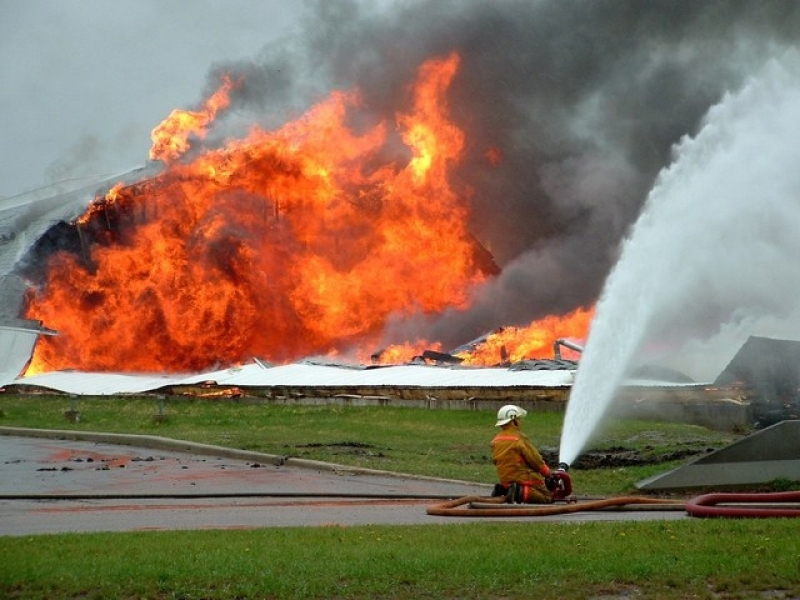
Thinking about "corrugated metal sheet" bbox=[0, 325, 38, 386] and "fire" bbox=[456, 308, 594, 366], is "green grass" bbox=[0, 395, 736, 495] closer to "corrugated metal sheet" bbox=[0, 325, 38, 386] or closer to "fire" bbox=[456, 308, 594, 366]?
"corrugated metal sheet" bbox=[0, 325, 38, 386]

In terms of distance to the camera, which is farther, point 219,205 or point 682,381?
point 219,205

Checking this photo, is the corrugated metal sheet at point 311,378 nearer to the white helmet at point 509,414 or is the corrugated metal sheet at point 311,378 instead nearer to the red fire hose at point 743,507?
the white helmet at point 509,414

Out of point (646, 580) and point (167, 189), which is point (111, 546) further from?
point (167, 189)

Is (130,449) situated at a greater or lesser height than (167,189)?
lesser

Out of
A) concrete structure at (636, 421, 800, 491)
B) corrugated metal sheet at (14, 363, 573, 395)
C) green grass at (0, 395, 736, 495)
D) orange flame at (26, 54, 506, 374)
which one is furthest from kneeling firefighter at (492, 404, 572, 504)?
orange flame at (26, 54, 506, 374)

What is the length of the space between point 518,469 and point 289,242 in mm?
36236

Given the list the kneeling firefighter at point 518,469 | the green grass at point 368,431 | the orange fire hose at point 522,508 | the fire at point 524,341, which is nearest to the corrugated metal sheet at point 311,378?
the green grass at point 368,431

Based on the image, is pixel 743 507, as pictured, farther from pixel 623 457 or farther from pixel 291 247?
pixel 291 247

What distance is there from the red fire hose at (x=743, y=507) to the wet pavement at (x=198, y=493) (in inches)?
14.0

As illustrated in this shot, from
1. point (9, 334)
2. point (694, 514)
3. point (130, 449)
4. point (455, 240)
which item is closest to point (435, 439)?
point (130, 449)

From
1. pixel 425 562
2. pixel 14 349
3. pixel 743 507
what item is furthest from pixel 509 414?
pixel 14 349

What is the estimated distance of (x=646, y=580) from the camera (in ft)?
23.2

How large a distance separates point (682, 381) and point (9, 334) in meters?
29.0

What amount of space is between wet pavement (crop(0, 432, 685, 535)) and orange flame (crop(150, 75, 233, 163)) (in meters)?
26.7
